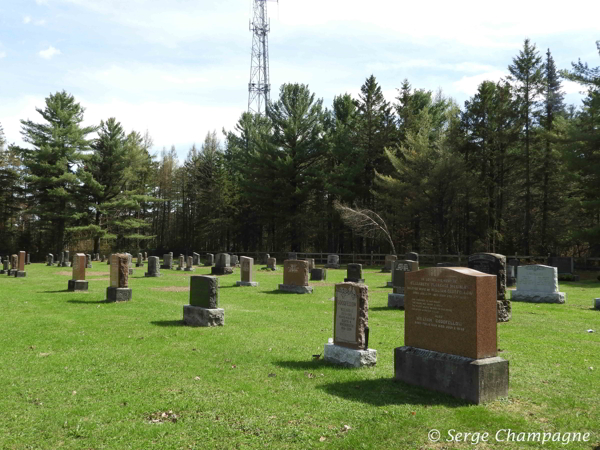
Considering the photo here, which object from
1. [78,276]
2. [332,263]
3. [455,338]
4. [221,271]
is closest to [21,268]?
[221,271]

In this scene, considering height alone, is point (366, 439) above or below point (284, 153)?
below

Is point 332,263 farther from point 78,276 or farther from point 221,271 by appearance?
point 78,276

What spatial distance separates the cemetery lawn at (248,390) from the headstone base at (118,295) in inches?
118

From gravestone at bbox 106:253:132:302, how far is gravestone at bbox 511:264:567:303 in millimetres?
12658

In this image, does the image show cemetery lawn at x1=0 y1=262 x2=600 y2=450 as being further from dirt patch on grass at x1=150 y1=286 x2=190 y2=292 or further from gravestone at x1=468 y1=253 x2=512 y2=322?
dirt patch on grass at x1=150 y1=286 x2=190 y2=292

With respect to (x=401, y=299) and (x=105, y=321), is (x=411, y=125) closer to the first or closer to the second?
(x=401, y=299)

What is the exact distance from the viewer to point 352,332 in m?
7.33

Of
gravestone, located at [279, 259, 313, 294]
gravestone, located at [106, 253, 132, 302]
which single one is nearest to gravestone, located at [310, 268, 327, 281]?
gravestone, located at [279, 259, 313, 294]

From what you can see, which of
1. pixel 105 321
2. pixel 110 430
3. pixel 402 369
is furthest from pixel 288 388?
pixel 105 321

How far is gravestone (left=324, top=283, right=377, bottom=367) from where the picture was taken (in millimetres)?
7211

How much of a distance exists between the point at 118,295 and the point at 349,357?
956 centimetres

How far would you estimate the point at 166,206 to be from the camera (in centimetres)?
6291

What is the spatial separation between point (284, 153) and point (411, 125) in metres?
12.3

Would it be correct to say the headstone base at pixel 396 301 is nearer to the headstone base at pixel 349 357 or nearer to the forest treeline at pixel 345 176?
the headstone base at pixel 349 357
